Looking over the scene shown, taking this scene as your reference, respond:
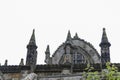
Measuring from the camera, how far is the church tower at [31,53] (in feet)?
61.8

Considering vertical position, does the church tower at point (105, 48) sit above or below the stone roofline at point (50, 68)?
above

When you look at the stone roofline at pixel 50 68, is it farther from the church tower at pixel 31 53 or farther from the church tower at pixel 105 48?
the church tower at pixel 105 48

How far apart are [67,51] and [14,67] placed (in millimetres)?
4178

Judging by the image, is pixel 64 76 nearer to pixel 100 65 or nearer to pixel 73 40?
pixel 100 65

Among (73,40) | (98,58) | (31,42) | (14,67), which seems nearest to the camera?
(14,67)

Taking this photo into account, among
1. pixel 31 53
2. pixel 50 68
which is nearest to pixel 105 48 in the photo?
pixel 50 68

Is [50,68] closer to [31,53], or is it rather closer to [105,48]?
[31,53]

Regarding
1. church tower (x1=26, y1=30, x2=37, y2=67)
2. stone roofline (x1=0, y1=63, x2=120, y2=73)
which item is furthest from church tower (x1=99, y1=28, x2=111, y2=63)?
church tower (x1=26, y1=30, x2=37, y2=67)

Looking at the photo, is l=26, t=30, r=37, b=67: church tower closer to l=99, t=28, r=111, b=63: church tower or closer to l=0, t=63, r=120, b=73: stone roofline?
l=0, t=63, r=120, b=73: stone roofline

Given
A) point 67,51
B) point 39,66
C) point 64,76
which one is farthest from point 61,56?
point 64,76

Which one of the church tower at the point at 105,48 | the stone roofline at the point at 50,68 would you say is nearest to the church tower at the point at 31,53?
the stone roofline at the point at 50,68

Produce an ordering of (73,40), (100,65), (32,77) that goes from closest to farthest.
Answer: (32,77), (100,65), (73,40)

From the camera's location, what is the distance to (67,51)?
20703 mm

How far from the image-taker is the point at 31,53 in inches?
762
